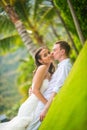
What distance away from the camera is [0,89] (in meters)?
63.7

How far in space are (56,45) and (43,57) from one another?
0.93 ft

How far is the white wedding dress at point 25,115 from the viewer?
2.82 m

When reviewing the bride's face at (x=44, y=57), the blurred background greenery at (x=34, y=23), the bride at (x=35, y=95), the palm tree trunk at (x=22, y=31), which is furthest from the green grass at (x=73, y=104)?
the palm tree trunk at (x=22, y=31)

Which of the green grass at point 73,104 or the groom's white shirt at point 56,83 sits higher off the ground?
the green grass at point 73,104

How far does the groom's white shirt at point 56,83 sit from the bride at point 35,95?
0.05 metres

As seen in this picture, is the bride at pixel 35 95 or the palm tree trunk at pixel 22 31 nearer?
the bride at pixel 35 95

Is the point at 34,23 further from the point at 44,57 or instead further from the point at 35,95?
the point at 35,95

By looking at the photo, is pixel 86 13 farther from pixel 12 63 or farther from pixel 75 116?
pixel 12 63

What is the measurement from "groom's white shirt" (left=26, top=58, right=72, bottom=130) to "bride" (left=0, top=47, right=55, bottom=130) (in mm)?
49

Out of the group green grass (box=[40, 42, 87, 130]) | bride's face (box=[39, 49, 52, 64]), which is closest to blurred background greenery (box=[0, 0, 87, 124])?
bride's face (box=[39, 49, 52, 64])

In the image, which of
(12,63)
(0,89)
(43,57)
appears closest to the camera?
(43,57)

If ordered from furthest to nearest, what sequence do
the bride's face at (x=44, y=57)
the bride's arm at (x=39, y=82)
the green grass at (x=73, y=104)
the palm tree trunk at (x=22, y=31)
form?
the palm tree trunk at (x=22, y=31), the bride's face at (x=44, y=57), the bride's arm at (x=39, y=82), the green grass at (x=73, y=104)

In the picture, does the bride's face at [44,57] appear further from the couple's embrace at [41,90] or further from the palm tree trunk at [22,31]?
the palm tree trunk at [22,31]

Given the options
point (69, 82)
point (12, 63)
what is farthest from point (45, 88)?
point (12, 63)
